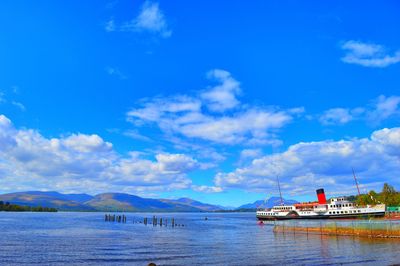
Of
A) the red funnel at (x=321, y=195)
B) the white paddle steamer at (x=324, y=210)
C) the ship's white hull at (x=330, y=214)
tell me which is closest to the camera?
the ship's white hull at (x=330, y=214)

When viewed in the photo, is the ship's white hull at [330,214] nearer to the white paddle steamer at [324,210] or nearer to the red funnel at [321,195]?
the white paddle steamer at [324,210]

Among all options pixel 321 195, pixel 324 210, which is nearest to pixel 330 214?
pixel 324 210

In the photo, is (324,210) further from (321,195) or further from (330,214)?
(321,195)

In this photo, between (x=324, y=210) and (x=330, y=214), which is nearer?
(x=330, y=214)

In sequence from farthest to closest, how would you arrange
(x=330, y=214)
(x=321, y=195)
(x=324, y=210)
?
(x=321, y=195)
(x=324, y=210)
(x=330, y=214)

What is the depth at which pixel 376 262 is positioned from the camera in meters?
41.7

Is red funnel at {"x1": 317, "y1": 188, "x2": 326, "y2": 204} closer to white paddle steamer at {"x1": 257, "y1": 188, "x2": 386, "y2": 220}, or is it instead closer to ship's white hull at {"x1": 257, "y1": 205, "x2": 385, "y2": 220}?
white paddle steamer at {"x1": 257, "y1": 188, "x2": 386, "y2": 220}

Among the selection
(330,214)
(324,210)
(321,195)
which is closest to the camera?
(330,214)

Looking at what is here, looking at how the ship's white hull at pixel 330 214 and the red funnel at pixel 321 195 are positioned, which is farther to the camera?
the red funnel at pixel 321 195

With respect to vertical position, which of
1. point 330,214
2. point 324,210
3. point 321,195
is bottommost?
point 330,214

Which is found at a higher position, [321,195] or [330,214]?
[321,195]

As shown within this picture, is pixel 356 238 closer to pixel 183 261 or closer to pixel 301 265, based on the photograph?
pixel 301 265

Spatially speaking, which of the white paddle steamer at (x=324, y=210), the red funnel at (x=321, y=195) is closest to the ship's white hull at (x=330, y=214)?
the white paddle steamer at (x=324, y=210)

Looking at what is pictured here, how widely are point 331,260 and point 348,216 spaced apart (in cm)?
9040
